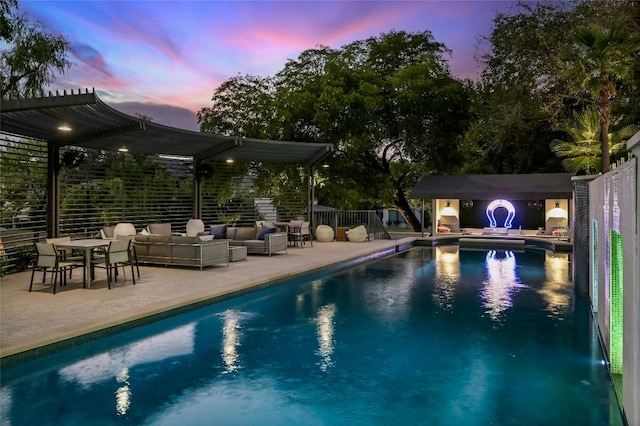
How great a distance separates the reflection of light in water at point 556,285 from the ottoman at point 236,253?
6889 mm

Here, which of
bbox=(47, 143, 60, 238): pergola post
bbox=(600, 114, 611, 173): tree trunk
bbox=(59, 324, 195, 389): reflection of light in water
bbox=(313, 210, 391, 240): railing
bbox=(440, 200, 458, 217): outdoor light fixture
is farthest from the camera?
bbox=(440, 200, 458, 217): outdoor light fixture

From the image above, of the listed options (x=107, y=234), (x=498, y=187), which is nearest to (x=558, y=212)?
(x=498, y=187)

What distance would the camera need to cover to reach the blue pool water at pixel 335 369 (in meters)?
4.12

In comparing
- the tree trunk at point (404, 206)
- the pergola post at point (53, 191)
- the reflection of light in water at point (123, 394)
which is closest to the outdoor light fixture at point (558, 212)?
the tree trunk at point (404, 206)

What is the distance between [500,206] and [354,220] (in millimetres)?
7327

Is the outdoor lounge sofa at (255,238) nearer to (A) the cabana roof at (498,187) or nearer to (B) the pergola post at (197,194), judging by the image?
(B) the pergola post at (197,194)

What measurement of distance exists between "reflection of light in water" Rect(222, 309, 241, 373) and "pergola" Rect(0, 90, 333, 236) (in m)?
4.01

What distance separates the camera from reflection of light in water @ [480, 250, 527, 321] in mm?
8312

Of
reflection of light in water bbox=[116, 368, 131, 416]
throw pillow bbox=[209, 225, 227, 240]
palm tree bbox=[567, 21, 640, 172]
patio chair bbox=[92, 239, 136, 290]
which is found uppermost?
palm tree bbox=[567, 21, 640, 172]

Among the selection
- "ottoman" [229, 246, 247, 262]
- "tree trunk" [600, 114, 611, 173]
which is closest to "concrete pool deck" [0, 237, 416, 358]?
"ottoman" [229, 246, 247, 262]

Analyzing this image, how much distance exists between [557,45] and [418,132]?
23.2ft

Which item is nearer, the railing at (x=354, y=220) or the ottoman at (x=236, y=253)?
the ottoman at (x=236, y=253)

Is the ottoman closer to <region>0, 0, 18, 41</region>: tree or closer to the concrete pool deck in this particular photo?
the concrete pool deck

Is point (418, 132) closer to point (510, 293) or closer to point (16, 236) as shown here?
point (510, 293)
